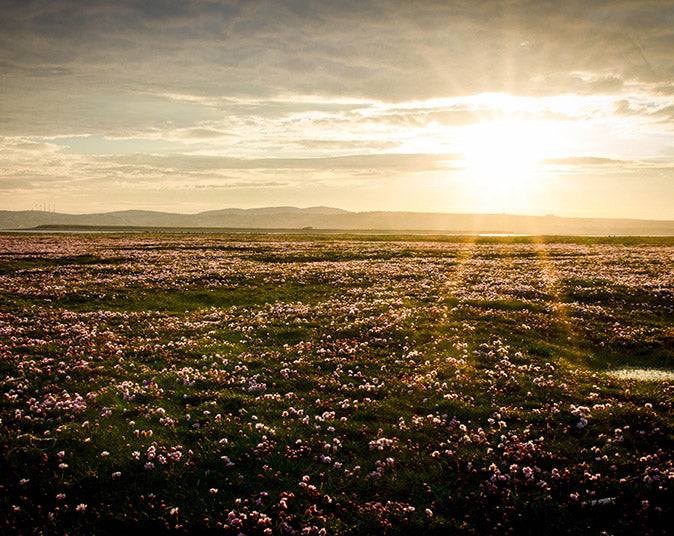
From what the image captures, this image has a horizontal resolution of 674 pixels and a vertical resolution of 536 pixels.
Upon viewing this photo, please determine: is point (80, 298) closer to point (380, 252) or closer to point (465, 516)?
point (465, 516)

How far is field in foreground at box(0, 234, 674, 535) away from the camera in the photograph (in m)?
7.41

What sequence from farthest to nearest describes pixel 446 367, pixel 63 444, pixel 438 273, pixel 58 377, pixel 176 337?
pixel 438 273 < pixel 176 337 < pixel 446 367 < pixel 58 377 < pixel 63 444

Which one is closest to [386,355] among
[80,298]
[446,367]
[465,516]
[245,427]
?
[446,367]

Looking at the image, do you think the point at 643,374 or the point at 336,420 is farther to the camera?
the point at 643,374

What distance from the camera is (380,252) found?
57938mm

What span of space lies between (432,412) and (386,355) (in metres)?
4.70

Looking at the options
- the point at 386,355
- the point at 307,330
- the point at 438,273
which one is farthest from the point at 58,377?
the point at 438,273

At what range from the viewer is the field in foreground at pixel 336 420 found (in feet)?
24.3

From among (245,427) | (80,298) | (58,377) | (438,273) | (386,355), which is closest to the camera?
(245,427)

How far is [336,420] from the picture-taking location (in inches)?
417

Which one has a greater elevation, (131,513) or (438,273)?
(438,273)

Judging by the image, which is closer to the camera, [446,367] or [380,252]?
[446,367]

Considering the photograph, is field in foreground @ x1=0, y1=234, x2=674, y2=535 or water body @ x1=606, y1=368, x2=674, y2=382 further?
water body @ x1=606, y1=368, x2=674, y2=382

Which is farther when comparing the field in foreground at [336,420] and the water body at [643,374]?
the water body at [643,374]
